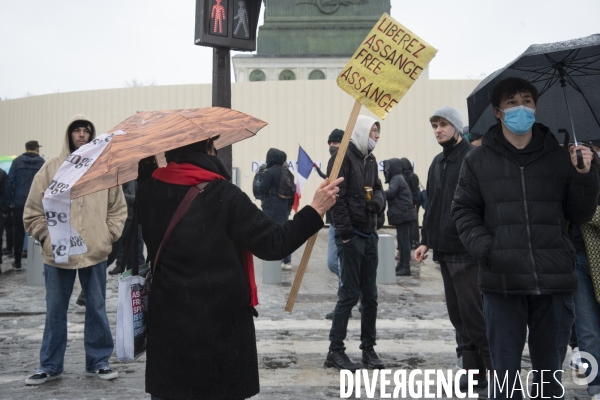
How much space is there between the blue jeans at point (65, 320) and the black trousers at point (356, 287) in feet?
6.16

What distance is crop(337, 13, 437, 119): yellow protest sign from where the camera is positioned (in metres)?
4.17

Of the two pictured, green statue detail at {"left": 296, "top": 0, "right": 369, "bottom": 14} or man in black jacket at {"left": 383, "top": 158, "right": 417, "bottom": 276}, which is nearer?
man in black jacket at {"left": 383, "top": 158, "right": 417, "bottom": 276}

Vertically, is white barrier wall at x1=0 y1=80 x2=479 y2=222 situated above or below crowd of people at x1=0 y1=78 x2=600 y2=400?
above

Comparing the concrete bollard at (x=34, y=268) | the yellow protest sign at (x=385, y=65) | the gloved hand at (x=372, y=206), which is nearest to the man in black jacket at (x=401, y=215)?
the concrete bollard at (x=34, y=268)

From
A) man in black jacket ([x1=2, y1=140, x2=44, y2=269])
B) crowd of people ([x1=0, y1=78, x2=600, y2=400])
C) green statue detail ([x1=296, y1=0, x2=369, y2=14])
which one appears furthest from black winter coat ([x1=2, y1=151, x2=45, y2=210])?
green statue detail ([x1=296, y1=0, x2=369, y2=14])

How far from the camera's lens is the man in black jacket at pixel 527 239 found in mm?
3602

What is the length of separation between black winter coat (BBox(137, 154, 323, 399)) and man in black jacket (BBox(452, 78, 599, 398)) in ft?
3.66

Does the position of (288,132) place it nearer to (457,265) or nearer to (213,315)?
(457,265)

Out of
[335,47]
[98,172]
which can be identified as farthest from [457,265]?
[335,47]

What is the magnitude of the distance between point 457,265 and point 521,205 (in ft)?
4.87

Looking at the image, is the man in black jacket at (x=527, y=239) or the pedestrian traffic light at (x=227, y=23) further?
the pedestrian traffic light at (x=227, y=23)

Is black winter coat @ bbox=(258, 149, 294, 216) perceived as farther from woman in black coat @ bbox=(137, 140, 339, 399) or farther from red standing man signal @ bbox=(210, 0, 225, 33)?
woman in black coat @ bbox=(137, 140, 339, 399)

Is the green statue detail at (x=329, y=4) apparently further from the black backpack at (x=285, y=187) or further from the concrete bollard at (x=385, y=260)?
the concrete bollard at (x=385, y=260)

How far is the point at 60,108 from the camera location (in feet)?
72.2
